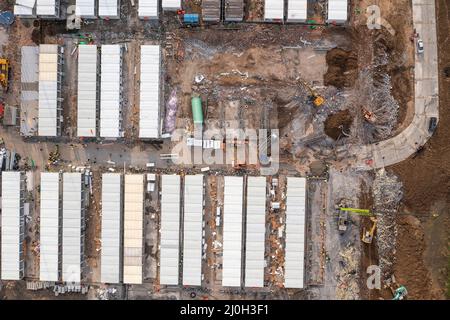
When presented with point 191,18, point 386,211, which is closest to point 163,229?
point 191,18

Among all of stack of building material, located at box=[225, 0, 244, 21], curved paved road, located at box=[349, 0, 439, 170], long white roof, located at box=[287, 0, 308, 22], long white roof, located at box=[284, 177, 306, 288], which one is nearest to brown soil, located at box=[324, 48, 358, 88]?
long white roof, located at box=[287, 0, 308, 22]

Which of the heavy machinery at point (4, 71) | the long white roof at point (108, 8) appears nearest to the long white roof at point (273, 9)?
the long white roof at point (108, 8)

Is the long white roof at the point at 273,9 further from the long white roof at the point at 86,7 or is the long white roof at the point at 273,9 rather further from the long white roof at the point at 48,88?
the long white roof at the point at 48,88

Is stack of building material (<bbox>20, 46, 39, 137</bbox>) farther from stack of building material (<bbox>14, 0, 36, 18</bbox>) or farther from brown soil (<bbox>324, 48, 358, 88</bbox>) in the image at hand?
brown soil (<bbox>324, 48, 358, 88</bbox>)

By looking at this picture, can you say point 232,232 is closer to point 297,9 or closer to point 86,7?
point 297,9

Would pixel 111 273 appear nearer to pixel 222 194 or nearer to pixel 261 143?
pixel 222 194

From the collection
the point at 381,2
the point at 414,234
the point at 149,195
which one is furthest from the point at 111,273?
the point at 381,2
